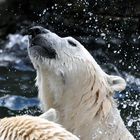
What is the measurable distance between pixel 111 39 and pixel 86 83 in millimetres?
6602

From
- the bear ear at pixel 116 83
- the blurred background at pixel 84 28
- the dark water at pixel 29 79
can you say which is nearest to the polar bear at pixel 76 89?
the bear ear at pixel 116 83

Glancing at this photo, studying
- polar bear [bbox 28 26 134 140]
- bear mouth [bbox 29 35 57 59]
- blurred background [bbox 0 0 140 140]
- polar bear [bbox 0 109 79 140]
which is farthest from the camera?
blurred background [bbox 0 0 140 140]

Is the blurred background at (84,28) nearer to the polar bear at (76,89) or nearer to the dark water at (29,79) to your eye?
the dark water at (29,79)

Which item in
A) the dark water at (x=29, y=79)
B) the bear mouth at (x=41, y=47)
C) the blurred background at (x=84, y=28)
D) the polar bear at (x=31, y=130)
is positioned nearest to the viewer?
the polar bear at (x=31, y=130)

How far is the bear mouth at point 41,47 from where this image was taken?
18.4 feet

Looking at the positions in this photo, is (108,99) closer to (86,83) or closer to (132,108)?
(86,83)

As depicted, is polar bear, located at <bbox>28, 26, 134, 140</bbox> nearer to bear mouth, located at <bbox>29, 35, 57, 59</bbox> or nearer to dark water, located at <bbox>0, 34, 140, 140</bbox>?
bear mouth, located at <bbox>29, 35, 57, 59</bbox>

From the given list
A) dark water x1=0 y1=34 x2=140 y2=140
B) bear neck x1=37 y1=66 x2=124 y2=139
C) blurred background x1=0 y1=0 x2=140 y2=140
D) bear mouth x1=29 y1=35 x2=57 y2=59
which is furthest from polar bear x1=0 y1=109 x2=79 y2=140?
blurred background x1=0 y1=0 x2=140 y2=140

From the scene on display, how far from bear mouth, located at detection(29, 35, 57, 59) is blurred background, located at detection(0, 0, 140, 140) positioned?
497cm

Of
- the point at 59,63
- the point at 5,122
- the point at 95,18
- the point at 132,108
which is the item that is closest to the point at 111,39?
the point at 95,18

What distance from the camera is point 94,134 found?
548 centimetres

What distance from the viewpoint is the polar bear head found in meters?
5.57

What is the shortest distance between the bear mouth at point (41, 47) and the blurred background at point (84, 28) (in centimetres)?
497

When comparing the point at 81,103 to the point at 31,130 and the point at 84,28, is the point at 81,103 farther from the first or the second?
the point at 84,28
